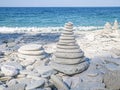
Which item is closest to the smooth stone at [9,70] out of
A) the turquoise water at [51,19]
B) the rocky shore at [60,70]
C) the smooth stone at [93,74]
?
the rocky shore at [60,70]

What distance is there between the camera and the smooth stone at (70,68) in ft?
24.5

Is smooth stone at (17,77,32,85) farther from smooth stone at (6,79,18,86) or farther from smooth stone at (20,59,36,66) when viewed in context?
smooth stone at (20,59,36,66)

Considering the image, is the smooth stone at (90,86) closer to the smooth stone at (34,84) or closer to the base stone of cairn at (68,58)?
the base stone of cairn at (68,58)

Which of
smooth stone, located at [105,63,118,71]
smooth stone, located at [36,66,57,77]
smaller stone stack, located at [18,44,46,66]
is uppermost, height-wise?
smaller stone stack, located at [18,44,46,66]

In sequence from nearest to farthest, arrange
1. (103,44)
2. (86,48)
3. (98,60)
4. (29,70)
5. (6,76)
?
(6,76), (29,70), (98,60), (86,48), (103,44)

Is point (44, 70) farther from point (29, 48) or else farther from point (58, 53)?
point (29, 48)

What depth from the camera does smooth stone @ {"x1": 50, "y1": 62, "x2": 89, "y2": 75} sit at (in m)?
7.46

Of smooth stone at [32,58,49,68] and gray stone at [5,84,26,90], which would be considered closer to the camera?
gray stone at [5,84,26,90]

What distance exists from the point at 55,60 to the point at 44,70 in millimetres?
603

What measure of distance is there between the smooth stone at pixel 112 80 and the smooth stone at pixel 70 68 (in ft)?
3.19

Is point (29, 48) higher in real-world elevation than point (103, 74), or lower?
higher

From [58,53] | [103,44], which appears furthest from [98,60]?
[103,44]

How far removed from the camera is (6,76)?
7254 millimetres

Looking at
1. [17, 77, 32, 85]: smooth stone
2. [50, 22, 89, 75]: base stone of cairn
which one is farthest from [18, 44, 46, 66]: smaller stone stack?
[17, 77, 32, 85]: smooth stone
